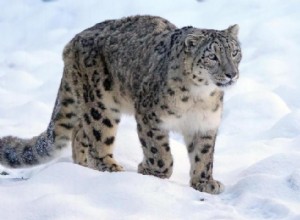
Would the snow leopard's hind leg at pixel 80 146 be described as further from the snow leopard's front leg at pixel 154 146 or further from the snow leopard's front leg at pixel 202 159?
the snow leopard's front leg at pixel 202 159

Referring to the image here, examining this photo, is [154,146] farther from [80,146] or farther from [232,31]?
[80,146]

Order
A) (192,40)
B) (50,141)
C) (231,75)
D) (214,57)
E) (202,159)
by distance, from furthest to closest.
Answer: (50,141)
(202,159)
(192,40)
(214,57)
(231,75)

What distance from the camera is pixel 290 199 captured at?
21.2ft

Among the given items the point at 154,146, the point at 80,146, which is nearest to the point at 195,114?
the point at 154,146

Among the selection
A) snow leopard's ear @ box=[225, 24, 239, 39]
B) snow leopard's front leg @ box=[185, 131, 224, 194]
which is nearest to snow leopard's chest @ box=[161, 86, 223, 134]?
snow leopard's front leg @ box=[185, 131, 224, 194]

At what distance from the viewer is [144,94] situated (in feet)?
24.4

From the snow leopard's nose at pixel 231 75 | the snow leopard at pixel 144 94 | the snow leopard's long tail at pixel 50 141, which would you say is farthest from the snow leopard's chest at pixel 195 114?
the snow leopard's long tail at pixel 50 141

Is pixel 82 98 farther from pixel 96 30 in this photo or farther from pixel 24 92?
pixel 24 92

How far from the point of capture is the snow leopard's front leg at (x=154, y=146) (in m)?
7.29

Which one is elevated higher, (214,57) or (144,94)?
(214,57)

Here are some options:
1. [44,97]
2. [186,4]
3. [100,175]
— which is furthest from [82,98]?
[186,4]

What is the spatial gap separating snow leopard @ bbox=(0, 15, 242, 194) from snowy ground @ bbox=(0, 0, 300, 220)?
0.30m

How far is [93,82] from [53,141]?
31.7 inches

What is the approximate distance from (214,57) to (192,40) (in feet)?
0.90
